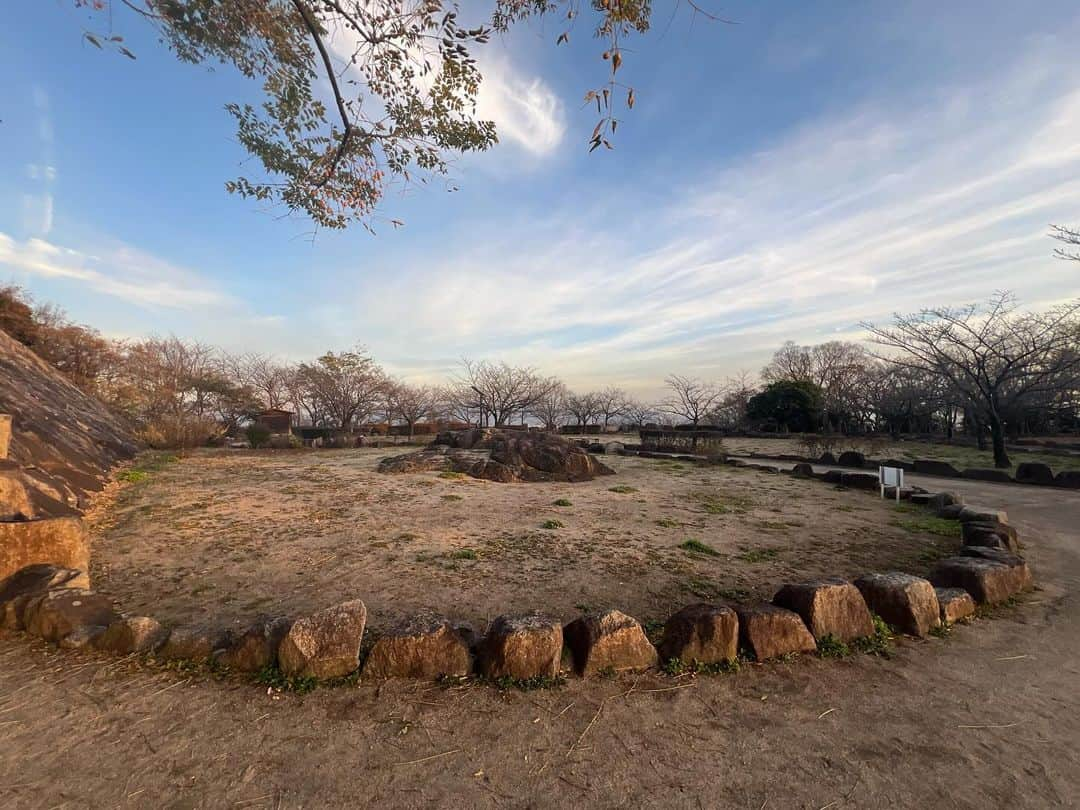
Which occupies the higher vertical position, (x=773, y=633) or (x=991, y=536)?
(x=991, y=536)

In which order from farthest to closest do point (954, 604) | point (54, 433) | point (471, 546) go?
point (54, 433) < point (471, 546) < point (954, 604)

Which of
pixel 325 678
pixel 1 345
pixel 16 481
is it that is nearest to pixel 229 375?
pixel 1 345

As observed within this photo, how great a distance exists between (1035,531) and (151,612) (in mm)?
9271

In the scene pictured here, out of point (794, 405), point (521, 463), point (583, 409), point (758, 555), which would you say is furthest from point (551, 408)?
point (758, 555)

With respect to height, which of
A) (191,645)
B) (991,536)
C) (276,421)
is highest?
(276,421)

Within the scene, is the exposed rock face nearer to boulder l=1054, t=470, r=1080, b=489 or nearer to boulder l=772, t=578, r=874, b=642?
boulder l=772, t=578, r=874, b=642

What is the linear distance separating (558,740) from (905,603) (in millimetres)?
2512

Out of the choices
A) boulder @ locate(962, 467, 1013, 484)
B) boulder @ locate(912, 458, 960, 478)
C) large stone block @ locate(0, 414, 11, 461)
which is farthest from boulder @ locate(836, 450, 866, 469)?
large stone block @ locate(0, 414, 11, 461)

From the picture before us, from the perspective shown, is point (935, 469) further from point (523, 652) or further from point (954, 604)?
point (523, 652)

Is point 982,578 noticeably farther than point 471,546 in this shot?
No

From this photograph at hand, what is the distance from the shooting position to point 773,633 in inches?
103

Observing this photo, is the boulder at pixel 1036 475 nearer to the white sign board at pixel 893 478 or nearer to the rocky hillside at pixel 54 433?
the white sign board at pixel 893 478

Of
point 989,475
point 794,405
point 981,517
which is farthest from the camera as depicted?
point 794,405

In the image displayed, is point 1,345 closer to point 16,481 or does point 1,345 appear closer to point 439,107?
point 16,481
